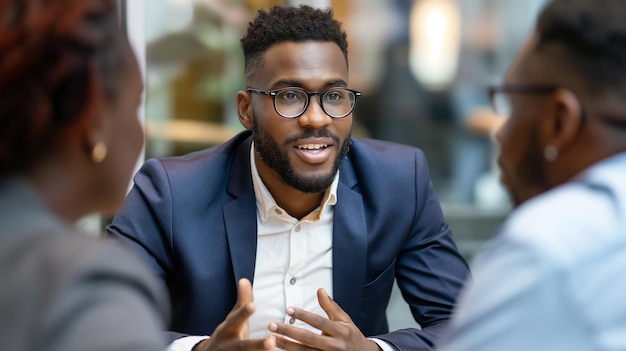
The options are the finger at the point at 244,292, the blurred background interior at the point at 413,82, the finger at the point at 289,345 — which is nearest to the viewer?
the finger at the point at 244,292

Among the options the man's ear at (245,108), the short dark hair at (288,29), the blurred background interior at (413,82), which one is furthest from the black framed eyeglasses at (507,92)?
the blurred background interior at (413,82)

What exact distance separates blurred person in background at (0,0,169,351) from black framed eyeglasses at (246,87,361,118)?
3.78 feet

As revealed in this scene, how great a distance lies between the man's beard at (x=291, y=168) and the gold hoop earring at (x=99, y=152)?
1178mm

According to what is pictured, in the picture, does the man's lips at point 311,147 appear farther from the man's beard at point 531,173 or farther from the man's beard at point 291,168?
the man's beard at point 531,173

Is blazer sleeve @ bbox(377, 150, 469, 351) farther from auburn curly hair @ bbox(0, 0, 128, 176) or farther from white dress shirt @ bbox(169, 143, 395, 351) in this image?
auburn curly hair @ bbox(0, 0, 128, 176)

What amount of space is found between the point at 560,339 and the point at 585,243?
150 mm

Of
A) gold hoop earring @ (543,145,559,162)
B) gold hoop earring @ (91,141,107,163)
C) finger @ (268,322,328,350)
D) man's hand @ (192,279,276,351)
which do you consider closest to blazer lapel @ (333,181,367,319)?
finger @ (268,322,328,350)

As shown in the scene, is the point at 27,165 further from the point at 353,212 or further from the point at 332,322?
the point at 353,212

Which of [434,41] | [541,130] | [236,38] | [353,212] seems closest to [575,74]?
[541,130]

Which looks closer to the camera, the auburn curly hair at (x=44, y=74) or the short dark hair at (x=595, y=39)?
the auburn curly hair at (x=44, y=74)

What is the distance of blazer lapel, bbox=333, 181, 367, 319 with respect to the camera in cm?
258

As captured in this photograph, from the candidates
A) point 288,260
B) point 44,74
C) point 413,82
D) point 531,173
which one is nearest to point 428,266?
point 288,260

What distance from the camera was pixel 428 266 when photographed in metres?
2.66

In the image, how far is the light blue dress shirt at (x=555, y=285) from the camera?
1294mm
